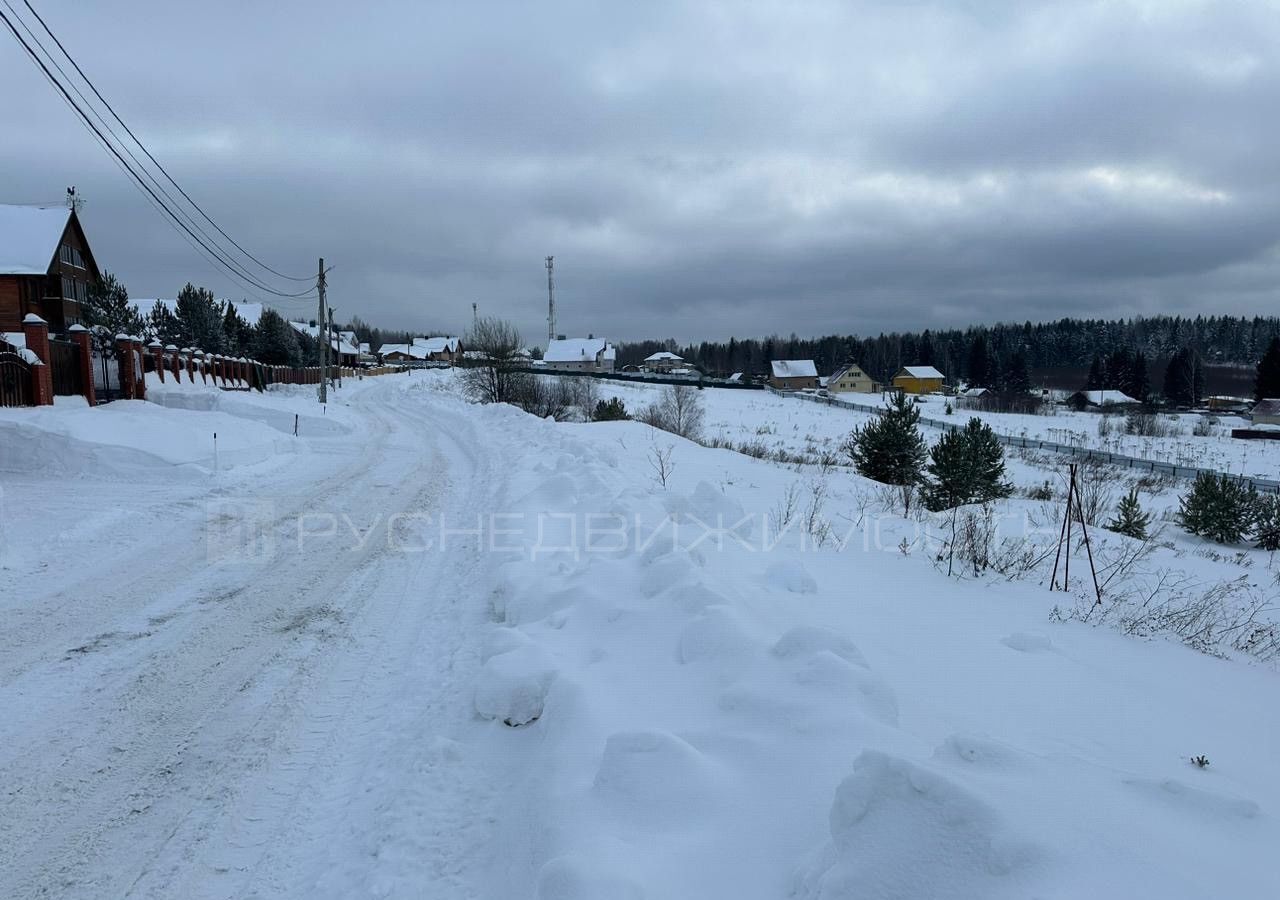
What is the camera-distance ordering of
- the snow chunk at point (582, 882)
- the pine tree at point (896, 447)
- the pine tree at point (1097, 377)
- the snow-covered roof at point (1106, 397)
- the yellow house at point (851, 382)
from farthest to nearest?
the yellow house at point (851, 382), the pine tree at point (1097, 377), the snow-covered roof at point (1106, 397), the pine tree at point (896, 447), the snow chunk at point (582, 882)

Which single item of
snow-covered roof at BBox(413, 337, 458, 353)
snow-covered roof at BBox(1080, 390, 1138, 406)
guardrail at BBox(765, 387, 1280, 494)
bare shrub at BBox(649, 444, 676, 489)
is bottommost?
guardrail at BBox(765, 387, 1280, 494)

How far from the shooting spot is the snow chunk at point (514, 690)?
4113 mm

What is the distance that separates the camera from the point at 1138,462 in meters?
28.6

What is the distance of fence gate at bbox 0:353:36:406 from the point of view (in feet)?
45.9

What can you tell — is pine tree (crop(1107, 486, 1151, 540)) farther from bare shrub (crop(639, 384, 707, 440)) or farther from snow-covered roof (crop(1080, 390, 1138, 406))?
snow-covered roof (crop(1080, 390, 1138, 406))

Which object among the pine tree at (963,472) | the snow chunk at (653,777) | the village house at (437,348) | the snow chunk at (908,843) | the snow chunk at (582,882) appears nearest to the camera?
the snow chunk at (908,843)

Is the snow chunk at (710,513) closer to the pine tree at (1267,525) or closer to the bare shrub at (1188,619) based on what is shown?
the bare shrub at (1188,619)

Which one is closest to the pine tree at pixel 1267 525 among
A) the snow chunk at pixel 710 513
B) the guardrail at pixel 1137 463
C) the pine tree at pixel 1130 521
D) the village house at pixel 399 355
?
the pine tree at pixel 1130 521

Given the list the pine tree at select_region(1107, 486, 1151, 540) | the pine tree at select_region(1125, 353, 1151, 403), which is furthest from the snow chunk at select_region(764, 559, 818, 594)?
the pine tree at select_region(1125, 353, 1151, 403)

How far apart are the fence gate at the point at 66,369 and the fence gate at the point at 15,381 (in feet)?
3.93

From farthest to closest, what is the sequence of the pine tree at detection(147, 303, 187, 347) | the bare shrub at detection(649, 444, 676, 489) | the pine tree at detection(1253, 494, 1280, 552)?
the pine tree at detection(147, 303, 187, 347), the pine tree at detection(1253, 494, 1280, 552), the bare shrub at detection(649, 444, 676, 489)

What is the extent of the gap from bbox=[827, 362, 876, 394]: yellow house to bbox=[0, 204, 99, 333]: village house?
260 feet

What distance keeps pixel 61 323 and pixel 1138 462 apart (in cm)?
5499

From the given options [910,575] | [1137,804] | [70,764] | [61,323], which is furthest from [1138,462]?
[61,323]
